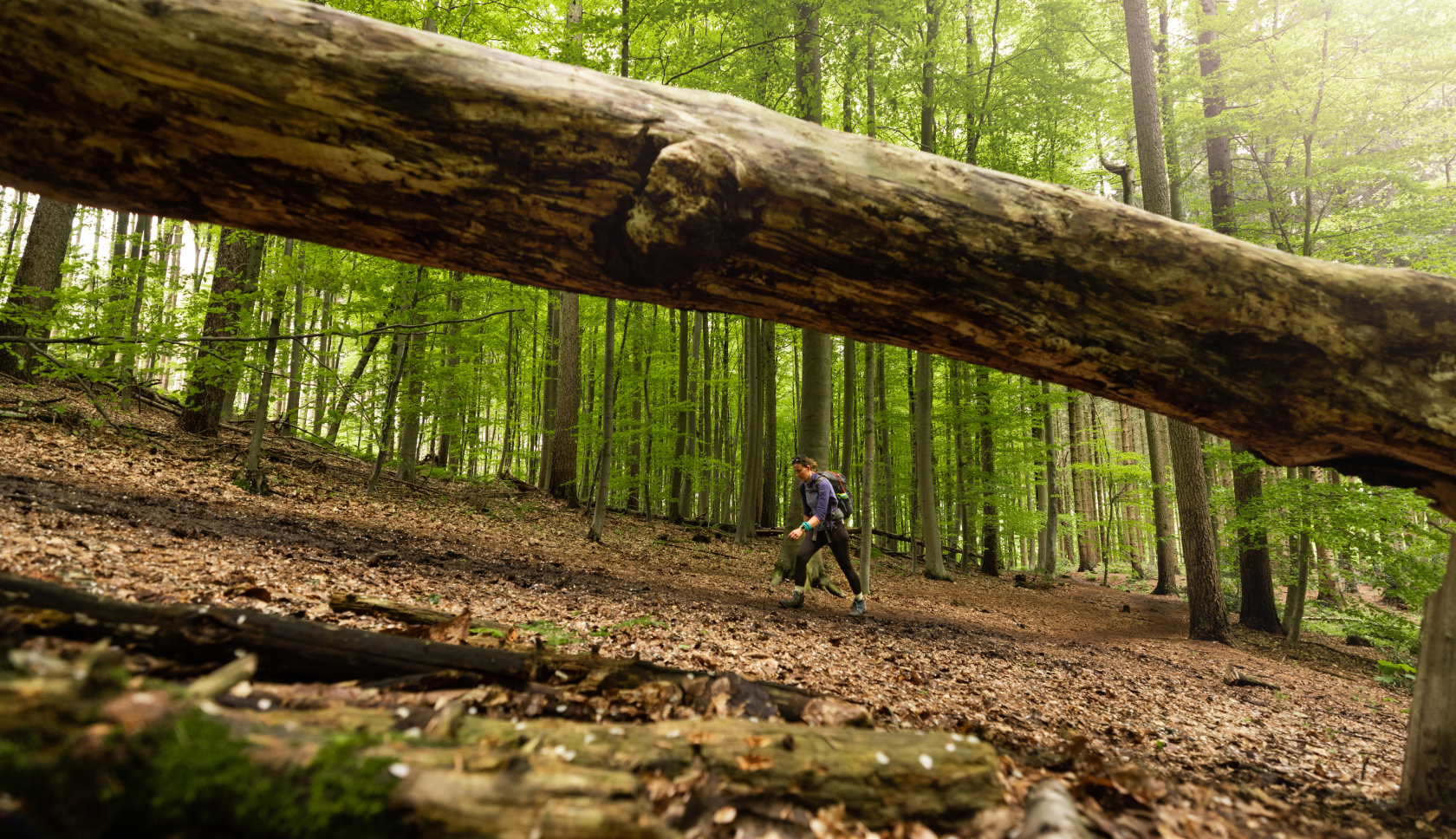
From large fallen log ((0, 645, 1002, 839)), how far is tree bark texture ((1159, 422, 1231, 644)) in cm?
905

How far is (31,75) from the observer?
2.55 meters

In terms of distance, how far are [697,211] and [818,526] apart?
15.8ft

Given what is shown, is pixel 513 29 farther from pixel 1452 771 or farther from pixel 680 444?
pixel 1452 771

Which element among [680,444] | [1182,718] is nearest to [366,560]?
[1182,718]

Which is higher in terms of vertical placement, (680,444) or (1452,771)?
(680,444)

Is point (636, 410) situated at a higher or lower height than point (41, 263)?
lower

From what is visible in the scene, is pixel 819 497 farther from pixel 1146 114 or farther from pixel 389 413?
pixel 1146 114

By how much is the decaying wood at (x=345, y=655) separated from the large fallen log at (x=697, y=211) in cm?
195

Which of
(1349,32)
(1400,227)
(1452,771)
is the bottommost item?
(1452,771)

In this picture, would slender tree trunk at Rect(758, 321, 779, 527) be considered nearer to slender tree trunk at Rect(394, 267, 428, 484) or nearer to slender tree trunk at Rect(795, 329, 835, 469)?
slender tree trunk at Rect(795, 329, 835, 469)

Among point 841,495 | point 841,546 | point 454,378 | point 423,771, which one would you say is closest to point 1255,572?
point 841,495

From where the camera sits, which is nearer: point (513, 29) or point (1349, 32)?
point (1349, 32)

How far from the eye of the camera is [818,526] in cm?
697

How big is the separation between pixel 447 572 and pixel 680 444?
10549 mm
